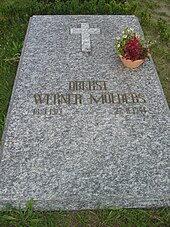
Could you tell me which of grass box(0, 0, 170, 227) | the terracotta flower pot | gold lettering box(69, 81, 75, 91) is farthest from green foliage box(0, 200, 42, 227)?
the terracotta flower pot

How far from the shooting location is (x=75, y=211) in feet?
9.32

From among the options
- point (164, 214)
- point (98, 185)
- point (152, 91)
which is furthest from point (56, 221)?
point (152, 91)

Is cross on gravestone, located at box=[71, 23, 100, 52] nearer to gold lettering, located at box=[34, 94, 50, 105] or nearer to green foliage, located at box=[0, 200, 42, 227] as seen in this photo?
gold lettering, located at box=[34, 94, 50, 105]

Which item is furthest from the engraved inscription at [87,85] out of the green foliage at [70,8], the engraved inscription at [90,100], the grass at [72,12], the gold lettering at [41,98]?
the green foliage at [70,8]

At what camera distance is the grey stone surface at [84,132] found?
2.74m

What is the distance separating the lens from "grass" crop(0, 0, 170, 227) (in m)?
2.75

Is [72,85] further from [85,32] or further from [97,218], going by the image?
[97,218]

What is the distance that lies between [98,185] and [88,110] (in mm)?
942

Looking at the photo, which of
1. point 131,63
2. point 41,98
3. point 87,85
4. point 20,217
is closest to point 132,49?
point 131,63

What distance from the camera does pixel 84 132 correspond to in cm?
319

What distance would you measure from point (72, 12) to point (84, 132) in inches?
121

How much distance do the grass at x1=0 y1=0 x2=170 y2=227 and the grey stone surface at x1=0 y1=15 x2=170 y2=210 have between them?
10 cm

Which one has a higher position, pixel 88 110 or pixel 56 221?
pixel 88 110

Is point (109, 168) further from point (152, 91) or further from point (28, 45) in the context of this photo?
point (28, 45)
